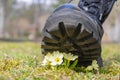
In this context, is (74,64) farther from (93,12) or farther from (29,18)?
(29,18)

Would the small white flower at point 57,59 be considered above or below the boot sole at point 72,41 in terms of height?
below

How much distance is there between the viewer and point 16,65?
2539mm

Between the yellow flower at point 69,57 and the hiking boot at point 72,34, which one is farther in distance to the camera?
the yellow flower at point 69,57

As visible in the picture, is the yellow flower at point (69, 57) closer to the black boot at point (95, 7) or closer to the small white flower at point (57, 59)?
the small white flower at point (57, 59)

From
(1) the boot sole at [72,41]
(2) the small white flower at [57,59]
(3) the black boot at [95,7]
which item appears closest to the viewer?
(1) the boot sole at [72,41]

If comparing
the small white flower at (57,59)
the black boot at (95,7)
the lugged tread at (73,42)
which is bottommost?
the small white flower at (57,59)

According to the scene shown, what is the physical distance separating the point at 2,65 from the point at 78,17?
590 millimetres

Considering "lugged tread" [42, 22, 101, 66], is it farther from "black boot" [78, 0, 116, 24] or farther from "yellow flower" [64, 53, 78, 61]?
"black boot" [78, 0, 116, 24]

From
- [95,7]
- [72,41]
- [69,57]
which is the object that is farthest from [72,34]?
[95,7]

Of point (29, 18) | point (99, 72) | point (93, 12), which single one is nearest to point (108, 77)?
point (99, 72)

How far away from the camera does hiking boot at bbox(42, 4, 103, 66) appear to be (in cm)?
217

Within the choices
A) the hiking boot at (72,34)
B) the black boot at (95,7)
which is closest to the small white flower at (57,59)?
the hiking boot at (72,34)

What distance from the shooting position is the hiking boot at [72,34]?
217 cm

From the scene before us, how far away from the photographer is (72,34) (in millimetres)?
2178
